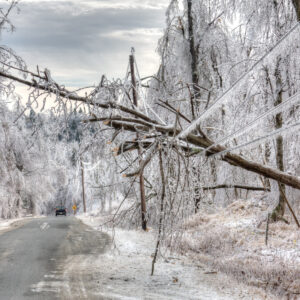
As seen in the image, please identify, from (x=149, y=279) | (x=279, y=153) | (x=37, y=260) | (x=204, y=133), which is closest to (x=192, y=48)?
(x=279, y=153)

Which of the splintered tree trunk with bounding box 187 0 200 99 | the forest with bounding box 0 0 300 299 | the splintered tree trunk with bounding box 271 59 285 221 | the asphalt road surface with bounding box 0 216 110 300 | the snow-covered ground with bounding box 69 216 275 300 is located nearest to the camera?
the forest with bounding box 0 0 300 299

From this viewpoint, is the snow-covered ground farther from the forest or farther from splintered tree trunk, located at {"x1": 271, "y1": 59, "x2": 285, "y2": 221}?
splintered tree trunk, located at {"x1": 271, "y1": 59, "x2": 285, "y2": 221}

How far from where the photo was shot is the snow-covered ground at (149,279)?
514cm

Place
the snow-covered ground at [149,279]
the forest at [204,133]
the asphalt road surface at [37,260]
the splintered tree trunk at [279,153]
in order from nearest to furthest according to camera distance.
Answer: the forest at [204,133] < the snow-covered ground at [149,279] < the asphalt road surface at [37,260] < the splintered tree trunk at [279,153]

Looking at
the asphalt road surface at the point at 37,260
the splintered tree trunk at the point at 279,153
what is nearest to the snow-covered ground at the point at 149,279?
the asphalt road surface at the point at 37,260

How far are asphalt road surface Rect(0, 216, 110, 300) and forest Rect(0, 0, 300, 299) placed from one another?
1.42 metres

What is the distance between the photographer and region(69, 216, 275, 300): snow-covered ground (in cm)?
514

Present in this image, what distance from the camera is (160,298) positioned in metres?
4.98

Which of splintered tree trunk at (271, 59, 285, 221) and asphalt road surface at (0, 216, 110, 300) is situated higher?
splintered tree trunk at (271, 59, 285, 221)

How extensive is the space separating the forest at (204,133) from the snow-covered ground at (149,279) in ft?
1.28

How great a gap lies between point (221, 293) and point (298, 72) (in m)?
3.69

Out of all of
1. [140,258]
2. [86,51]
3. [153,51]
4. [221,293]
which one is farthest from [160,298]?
[153,51]

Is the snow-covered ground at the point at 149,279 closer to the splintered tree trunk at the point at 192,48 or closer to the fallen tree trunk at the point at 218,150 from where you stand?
the fallen tree trunk at the point at 218,150

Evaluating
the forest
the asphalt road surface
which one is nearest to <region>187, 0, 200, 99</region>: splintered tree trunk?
the forest
